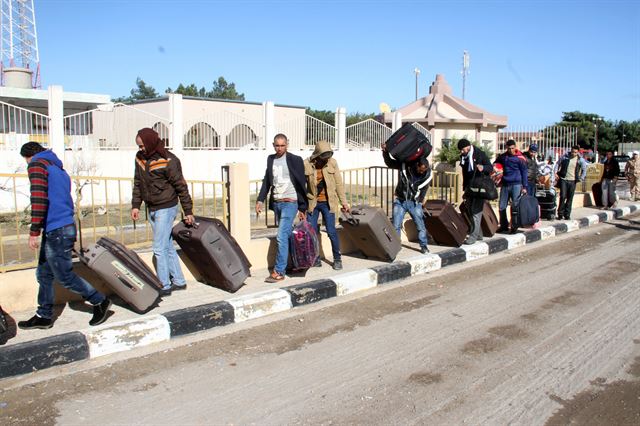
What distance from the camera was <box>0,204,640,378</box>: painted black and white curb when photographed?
4.32m

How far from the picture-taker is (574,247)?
991cm

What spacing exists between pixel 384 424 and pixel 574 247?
770 cm

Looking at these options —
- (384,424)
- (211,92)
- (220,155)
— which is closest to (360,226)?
(384,424)

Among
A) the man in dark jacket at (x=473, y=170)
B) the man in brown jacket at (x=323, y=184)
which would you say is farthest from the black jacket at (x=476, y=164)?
the man in brown jacket at (x=323, y=184)

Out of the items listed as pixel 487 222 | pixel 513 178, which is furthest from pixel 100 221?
pixel 513 178

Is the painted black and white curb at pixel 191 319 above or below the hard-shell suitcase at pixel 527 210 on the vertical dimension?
below

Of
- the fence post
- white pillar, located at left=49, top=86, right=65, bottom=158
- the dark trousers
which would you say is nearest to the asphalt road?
the fence post

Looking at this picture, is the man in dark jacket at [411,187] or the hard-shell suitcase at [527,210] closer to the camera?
the man in dark jacket at [411,187]

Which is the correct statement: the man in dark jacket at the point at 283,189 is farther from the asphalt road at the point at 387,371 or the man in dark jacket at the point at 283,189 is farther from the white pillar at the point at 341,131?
the white pillar at the point at 341,131

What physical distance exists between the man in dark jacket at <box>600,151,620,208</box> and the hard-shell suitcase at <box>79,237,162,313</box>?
1341 centimetres

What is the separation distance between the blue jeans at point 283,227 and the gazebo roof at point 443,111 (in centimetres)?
2106

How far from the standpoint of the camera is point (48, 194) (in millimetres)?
4762

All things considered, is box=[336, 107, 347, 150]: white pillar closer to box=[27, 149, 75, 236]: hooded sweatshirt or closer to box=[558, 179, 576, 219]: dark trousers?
box=[558, 179, 576, 219]: dark trousers

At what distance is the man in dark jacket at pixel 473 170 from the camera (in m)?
8.80
